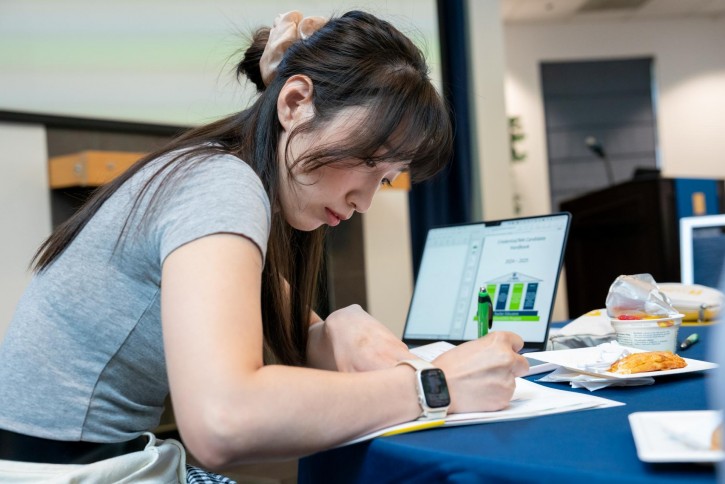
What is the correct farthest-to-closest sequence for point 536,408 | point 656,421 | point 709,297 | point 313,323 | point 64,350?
point 709,297, point 313,323, point 64,350, point 536,408, point 656,421

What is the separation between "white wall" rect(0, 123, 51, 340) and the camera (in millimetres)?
2947

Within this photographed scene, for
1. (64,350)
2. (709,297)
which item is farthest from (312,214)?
(709,297)

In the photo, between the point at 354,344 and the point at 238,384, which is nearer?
the point at 238,384

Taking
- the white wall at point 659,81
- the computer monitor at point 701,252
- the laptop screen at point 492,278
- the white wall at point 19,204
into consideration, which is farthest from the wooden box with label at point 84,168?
the white wall at point 659,81

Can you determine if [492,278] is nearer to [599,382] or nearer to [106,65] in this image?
[599,382]

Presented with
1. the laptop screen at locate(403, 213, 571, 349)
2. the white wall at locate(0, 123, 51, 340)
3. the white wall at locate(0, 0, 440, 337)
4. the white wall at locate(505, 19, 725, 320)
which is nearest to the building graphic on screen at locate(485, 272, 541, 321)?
the laptop screen at locate(403, 213, 571, 349)

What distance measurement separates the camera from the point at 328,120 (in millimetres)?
940

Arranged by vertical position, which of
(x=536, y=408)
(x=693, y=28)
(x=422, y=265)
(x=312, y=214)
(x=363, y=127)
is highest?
(x=693, y=28)

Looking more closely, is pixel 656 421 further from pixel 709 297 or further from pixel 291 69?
pixel 709 297

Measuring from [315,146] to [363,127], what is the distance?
68 millimetres

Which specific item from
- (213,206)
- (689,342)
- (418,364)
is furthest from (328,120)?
(689,342)

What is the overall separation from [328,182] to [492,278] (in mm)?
558

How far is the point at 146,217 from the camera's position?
2.77 feet

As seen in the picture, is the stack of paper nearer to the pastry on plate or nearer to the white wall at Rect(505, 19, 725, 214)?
the pastry on plate
